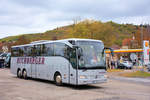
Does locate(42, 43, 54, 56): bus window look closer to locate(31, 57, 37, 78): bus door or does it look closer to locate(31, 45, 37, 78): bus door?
locate(31, 45, 37, 78): bus door

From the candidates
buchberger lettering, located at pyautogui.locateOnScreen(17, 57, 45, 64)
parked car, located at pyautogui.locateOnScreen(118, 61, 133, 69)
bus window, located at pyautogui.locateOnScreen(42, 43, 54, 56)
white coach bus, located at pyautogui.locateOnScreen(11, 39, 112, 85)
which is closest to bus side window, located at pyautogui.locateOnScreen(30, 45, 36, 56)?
buchberger lettering, located at pyautogui.locateOnScreen(17, 57, 45, 64)

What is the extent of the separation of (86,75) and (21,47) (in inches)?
387

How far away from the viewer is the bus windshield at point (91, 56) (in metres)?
14.4

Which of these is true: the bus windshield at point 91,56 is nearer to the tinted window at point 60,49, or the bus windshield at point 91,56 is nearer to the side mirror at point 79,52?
the side mirror at point 79,52

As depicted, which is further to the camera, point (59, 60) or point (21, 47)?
point (21, 47)

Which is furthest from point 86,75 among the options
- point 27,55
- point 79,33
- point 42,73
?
point 79,33

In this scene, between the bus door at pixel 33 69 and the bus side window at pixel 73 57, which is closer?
the bus side window at pixel 73 57

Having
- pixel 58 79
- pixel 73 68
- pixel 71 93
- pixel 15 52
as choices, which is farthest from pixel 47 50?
pixel 15 52

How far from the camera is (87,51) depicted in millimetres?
14727

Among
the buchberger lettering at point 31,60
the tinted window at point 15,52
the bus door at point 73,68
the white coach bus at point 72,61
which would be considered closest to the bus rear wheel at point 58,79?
the white coach bus at point 72,61

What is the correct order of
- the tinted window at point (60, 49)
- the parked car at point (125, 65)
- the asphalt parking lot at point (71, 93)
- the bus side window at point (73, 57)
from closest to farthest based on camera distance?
→ the asphalt parking lot at point (71, 93) < the bus side window at point (73, 57) < the tinted window at point (60, 49) < the parked car at point (125, 65)

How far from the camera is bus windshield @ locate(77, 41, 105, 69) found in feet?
47.3

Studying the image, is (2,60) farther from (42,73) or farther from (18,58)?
(42,73)

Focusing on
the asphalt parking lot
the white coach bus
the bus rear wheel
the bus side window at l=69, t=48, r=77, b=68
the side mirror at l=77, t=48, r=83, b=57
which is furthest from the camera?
the bus rear wheel
